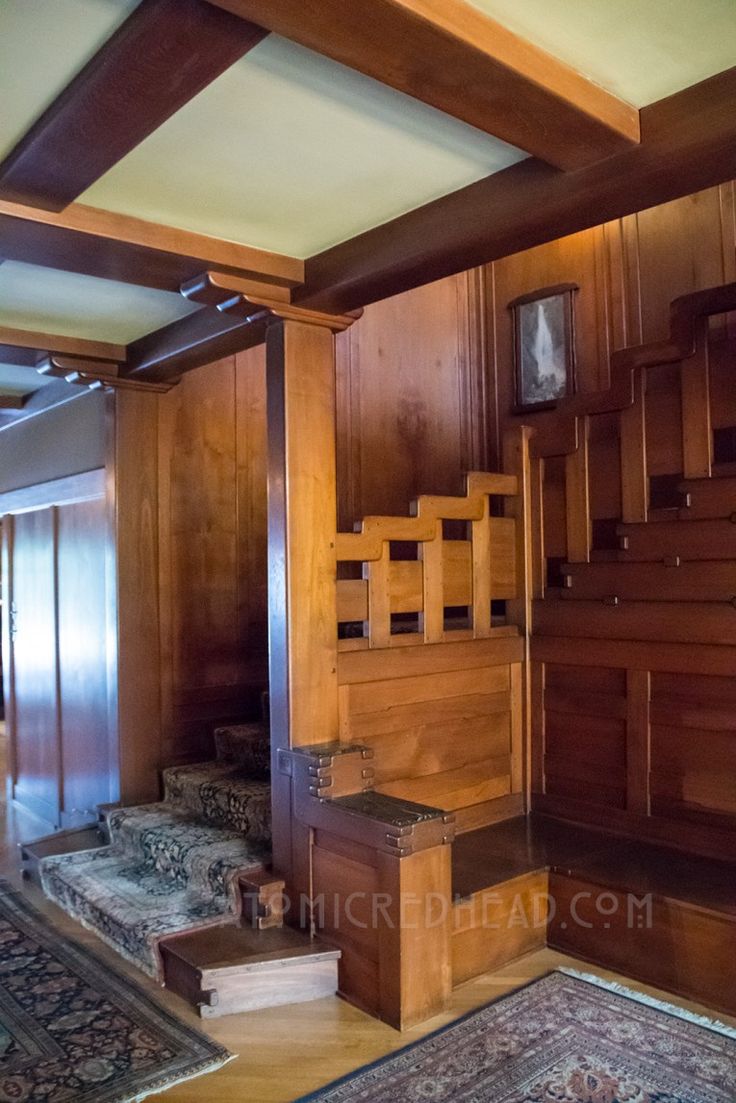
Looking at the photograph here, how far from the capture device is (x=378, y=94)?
1.92m

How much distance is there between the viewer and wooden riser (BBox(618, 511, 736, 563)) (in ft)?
9.97

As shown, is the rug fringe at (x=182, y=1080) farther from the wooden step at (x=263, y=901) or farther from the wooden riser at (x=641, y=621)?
the wooden riser at (x=641, y=621)

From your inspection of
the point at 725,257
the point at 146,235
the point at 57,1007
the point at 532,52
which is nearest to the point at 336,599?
the point at 146,235

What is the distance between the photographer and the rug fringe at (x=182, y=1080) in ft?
7.25

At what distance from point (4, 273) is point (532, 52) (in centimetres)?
201

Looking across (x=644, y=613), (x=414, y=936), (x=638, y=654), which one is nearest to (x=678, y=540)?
(x=644, y=613)

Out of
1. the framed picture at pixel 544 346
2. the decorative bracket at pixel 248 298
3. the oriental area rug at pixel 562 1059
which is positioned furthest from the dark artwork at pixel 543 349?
the oriental area rug at pixel 562 1059

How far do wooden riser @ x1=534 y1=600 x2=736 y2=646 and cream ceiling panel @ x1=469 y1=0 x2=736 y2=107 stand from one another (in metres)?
1.78

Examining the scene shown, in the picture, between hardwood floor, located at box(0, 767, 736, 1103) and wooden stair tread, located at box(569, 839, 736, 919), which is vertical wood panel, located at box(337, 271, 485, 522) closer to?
wooden stair tread, located at box(569, 839, 736, 919)

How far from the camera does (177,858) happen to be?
3285mm

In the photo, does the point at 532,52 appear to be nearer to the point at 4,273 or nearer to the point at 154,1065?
the point at 4,273

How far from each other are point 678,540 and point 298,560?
1379 millimetres

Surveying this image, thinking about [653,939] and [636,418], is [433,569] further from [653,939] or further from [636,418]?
[653,939]

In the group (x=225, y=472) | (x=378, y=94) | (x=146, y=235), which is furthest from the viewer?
(x=225, y=472)
